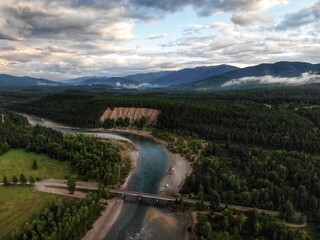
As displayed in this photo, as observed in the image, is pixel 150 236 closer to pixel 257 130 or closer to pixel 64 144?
pixel 64 144

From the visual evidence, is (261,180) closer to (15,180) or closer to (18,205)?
(18,205)

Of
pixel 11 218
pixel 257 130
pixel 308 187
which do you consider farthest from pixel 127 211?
pixel 257 130

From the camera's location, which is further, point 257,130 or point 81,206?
point 257,130

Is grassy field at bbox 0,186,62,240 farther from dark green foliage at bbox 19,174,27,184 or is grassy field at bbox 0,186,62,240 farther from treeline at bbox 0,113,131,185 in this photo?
treeline at bbox 0,113,131,185

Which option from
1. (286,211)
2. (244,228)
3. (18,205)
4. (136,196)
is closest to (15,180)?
(18,205)

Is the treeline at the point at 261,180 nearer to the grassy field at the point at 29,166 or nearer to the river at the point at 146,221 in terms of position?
the river at the point at 146,221
